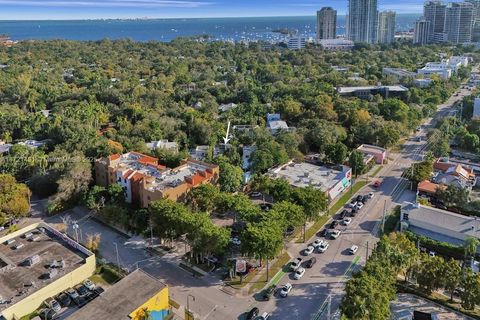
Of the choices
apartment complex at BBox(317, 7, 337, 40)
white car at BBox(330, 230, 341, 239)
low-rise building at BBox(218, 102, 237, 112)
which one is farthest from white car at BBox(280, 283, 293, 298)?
apartment complex at BBox(317, 7, 337, 40)

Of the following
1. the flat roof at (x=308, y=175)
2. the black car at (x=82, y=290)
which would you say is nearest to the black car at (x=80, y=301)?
the black car at (x=82, y=290)

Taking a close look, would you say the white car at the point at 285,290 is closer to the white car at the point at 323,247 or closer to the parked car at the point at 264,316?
the parked car at the point at 264,316

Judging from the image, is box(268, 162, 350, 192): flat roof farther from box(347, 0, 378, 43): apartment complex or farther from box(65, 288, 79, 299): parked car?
box(347, 0, 378, 43): apartment complex

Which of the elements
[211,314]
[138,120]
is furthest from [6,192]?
[138,120]

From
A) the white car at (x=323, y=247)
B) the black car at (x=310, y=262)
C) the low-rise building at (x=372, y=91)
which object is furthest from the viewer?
the low-rise building at (x=372, y=91)

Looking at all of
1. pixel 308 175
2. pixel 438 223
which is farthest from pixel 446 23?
pixel 438 223

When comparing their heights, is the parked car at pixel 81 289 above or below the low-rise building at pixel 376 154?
below
